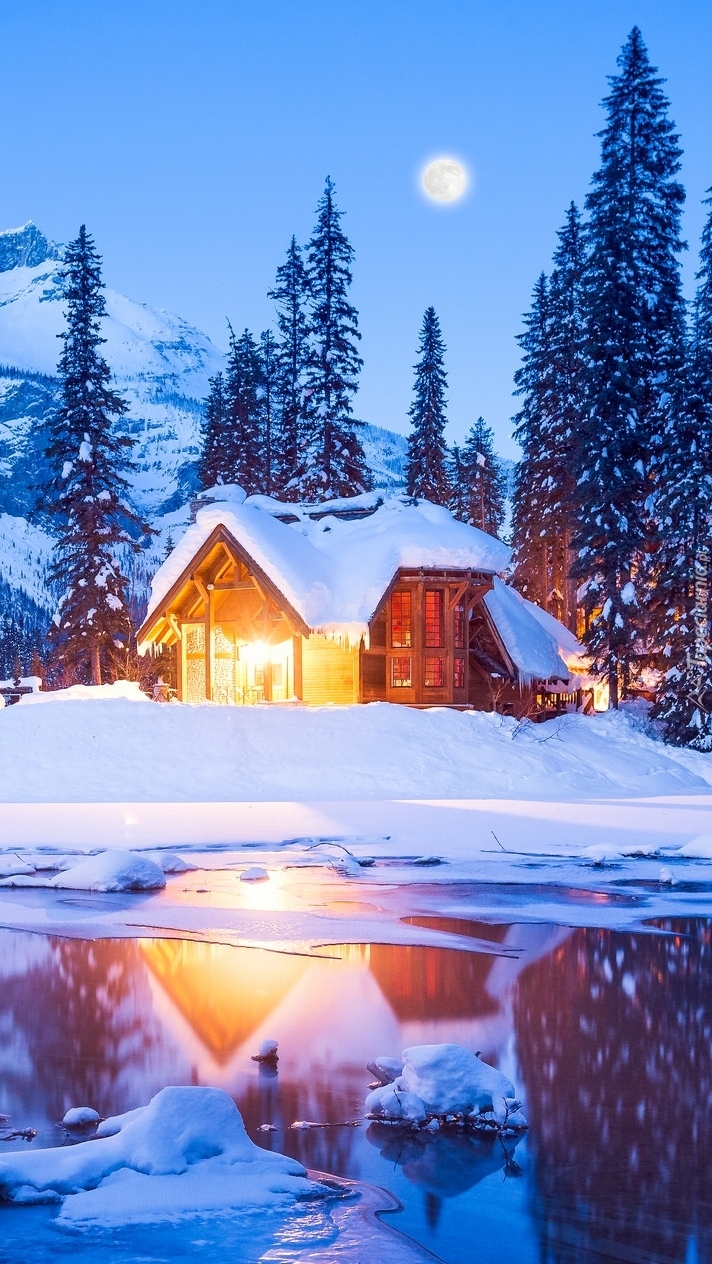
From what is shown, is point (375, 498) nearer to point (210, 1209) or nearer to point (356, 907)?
point (356, 907)

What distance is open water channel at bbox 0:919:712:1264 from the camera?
481cm

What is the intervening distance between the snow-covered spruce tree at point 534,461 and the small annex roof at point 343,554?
13240 mm

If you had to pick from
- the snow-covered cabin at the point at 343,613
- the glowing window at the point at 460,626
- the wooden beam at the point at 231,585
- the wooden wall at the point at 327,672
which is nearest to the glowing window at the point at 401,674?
the snow-covered cabin at the point at 343,613

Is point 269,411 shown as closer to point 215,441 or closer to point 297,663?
point 215,441

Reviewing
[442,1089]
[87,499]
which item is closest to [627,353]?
[87,499]

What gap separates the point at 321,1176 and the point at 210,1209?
1.73 ft

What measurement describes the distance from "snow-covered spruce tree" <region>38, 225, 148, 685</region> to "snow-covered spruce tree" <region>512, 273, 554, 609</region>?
601 inches

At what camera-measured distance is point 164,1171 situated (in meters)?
5.32

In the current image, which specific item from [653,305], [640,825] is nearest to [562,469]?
[653,305]

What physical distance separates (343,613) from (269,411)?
84.0 feet

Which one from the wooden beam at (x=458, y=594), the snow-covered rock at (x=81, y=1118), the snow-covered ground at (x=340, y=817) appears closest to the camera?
the snow-covered rock at (x=81, y=1118)

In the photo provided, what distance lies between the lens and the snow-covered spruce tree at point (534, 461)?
46.5 meters

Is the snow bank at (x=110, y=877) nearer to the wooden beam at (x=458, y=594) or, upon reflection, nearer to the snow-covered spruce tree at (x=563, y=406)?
the wooden beam at (x=458, y=594)

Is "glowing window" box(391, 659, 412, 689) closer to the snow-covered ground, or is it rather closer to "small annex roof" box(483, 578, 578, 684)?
"small annex roof" box(483, 578, 578, 684)
